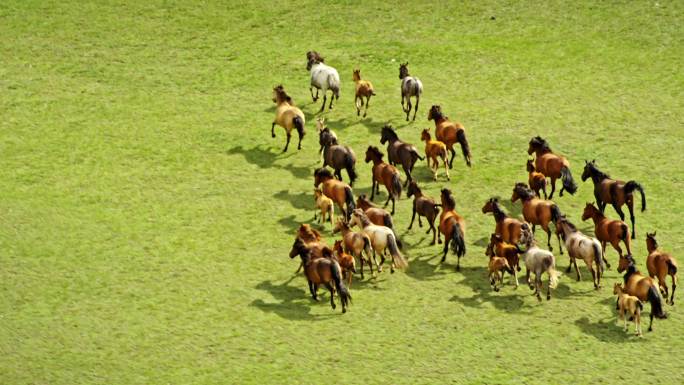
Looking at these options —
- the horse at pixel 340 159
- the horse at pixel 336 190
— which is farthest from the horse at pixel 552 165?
the horse at pixel 336 190

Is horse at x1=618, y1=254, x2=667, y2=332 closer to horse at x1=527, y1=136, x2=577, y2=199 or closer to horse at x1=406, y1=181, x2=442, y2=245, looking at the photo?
horse at x1=406, y1=181, x2=442, y2=245

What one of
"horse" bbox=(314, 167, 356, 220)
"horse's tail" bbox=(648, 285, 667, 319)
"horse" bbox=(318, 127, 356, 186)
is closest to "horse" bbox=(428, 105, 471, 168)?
"horse" bbox=(318, 127, 356, 186)

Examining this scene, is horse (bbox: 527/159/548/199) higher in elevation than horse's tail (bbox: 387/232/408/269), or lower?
higher

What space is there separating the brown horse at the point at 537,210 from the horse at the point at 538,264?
4.55 ft

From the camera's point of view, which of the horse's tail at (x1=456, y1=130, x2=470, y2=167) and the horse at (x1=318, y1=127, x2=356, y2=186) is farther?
the horse's tail at (x1=456, y1=130, x2=470, y2=167)

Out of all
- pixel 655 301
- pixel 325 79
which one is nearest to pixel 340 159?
pixel 325 79

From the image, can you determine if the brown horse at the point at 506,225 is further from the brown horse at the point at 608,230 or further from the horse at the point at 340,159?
the horse at the point at 340,159

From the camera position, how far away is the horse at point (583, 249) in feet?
69.2

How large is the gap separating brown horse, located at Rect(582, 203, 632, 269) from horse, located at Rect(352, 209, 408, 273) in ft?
11.9

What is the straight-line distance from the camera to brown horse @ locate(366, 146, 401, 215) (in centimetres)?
2409

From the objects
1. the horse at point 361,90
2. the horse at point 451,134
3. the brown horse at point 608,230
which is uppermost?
A: the horse at point 361,90

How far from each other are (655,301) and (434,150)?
7.11m

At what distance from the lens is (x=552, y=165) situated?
24828 millimetres

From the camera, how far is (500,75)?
32.0 metres
